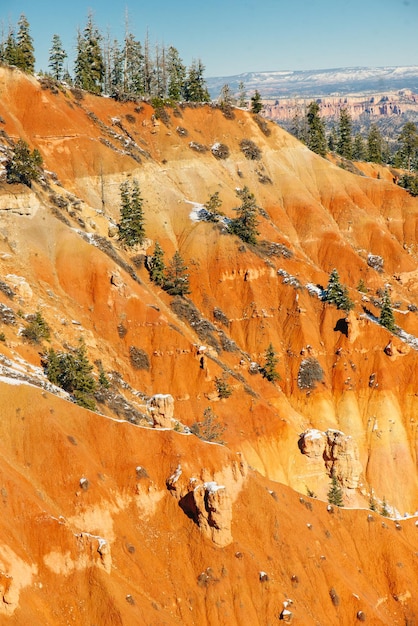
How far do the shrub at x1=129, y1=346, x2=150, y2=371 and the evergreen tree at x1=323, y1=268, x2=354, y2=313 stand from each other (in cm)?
2774

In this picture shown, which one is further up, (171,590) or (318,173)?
(318,173)

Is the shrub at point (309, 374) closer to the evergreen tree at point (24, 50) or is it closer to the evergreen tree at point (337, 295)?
the evergreen tree at point (337, 295)

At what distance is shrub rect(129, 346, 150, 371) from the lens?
74.4 meters

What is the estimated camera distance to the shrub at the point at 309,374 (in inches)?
3273

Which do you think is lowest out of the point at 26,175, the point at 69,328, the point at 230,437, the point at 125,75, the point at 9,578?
the point at 230,437

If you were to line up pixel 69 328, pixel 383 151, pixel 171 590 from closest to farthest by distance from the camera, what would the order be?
pixel 171 590
pixel 69 328
pixel 383 151

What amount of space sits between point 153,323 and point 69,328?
35.0ft

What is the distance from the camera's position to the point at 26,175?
80125 mm

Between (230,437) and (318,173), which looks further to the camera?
(318,173)

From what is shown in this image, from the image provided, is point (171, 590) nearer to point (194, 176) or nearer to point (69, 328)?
point (69, 328)

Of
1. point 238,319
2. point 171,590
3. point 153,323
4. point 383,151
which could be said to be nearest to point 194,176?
point 238,319

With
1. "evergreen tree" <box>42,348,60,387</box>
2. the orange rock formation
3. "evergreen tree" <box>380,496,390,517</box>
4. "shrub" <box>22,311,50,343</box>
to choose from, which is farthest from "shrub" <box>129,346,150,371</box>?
"evergreen tree" <box>380,496,390,517</box>

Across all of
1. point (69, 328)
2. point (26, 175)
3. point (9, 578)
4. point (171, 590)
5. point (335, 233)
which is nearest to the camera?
point (9, 578)

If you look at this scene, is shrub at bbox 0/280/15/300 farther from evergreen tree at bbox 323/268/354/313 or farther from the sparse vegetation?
evergreen tree at bbox 323/268/354/313
